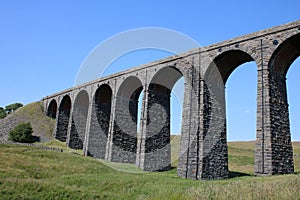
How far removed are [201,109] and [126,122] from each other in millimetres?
13274

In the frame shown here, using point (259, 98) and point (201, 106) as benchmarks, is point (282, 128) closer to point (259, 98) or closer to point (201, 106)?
point (259, 98)

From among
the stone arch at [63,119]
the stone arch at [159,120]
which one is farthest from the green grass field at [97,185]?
the stone arch at [63,119]

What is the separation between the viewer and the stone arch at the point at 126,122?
32.5 metres

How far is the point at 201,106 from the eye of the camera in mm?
22906

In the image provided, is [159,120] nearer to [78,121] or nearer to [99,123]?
[99,123]

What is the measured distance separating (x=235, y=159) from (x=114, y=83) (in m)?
18.6

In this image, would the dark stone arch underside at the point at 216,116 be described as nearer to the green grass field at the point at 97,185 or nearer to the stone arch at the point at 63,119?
the green grass field at the point at 97,185

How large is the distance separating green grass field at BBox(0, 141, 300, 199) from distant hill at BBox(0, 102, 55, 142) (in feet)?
70.8

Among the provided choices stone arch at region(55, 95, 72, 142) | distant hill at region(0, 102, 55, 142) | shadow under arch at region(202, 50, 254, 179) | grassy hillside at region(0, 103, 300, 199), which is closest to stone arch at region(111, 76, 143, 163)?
grassy hillside at region(0, 103, 300, 199)

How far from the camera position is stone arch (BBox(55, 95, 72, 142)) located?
46278 mm

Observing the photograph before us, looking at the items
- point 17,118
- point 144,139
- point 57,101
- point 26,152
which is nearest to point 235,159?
point 144,139

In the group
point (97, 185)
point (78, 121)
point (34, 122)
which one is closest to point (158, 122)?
point (97, 185)

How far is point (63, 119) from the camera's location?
47.8 metres

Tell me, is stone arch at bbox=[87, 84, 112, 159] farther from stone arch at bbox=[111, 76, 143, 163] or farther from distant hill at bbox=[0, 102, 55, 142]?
distant hill at bbox=[0, 102, 55, 142]
